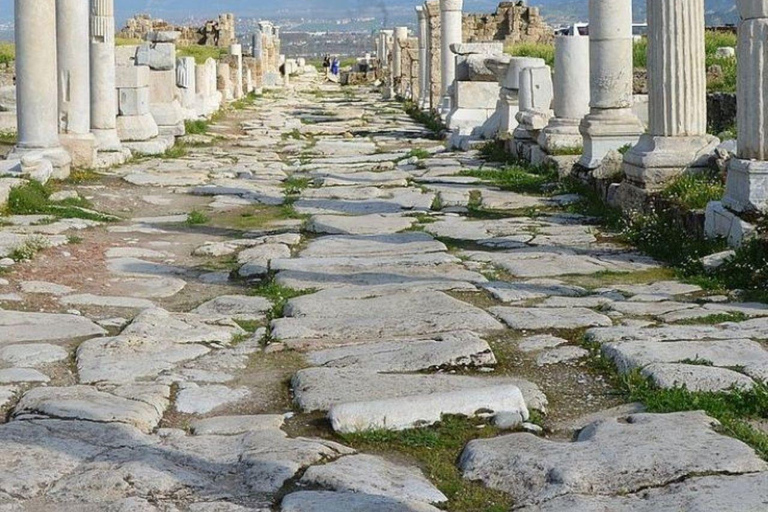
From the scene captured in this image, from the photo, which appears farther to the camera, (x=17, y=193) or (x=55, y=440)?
(x=17, y=193)

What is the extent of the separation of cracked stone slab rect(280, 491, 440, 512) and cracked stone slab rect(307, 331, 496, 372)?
1.66 meters

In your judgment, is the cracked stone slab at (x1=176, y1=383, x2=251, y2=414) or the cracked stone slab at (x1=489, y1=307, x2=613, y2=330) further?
the cracked stone slab at (x1=489, y1=307, x2=613, y2=330)

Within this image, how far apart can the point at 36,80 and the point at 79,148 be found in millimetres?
1544

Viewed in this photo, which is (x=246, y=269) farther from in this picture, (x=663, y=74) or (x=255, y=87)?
(x=255, y=87)

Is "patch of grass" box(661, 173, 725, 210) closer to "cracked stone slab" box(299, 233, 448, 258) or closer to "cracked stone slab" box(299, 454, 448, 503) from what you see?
"cracked stone slab" box(299, 233, 448, 258)

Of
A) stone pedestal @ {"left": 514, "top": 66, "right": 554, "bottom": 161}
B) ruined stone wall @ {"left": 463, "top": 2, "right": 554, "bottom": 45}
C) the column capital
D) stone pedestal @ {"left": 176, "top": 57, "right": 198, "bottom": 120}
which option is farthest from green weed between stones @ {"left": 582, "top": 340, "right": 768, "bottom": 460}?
ruined stone wall @ {"left": 463, "top": 2, "right": 554, "bottom": 45}

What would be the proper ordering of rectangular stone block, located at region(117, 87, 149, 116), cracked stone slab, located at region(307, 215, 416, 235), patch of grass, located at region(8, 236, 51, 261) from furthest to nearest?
1. rectangular stone block, located at region(117, 87, 149, 116)
2. cracked stone slab, located at region(307, 215, 416, 235)
3. patch of grass, located at region(8, 236, 51, 261)

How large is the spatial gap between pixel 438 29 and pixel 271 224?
51.6ft

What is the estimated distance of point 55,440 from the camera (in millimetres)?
4414

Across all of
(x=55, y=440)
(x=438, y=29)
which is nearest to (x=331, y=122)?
(x=438, y=29)

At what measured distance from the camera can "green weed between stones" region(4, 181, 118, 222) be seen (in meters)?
10.6

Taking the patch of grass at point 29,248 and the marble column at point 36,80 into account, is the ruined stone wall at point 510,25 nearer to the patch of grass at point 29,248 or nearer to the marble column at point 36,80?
the marble column at point 36,80

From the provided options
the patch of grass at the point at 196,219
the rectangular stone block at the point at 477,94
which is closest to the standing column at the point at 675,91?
the patch of grass at the point at 196,219

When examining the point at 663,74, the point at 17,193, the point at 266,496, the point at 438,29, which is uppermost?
the point at 438,29
